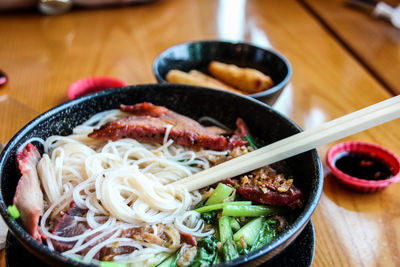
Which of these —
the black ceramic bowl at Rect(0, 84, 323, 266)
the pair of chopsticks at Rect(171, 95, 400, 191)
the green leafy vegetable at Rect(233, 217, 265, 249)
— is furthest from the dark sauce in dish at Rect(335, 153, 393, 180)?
the green leafy vegetable at Rect(233, 217, 265, 249)

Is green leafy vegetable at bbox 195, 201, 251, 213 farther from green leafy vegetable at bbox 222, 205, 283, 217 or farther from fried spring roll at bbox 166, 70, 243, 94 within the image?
fried spring roll at bbox 166, 70, 243, 94

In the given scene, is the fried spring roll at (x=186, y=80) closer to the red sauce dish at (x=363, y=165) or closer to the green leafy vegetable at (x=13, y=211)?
the red sauce dish at (x=363, y=165)

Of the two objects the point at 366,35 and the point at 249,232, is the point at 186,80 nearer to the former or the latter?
the point at 249,232

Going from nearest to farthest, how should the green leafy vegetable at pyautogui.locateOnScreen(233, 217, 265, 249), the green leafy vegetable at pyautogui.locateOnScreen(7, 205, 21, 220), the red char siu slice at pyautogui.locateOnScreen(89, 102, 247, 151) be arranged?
the green leafy vegetable at pyautogui.locateOnScreen(7, 205, 21, 220) < the green leafy vegetable at pyautogui.locateOnScreen(233, 217, 265, 249) < the red char siu slice at pyautogui.locateOnScreen(89, 102, 247, 151)

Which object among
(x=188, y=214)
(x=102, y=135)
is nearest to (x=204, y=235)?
(x=188, y=214)

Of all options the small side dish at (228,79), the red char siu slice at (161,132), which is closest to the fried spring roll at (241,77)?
the small side dish at (228,79)

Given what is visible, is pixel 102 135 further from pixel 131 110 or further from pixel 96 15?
pixel 96 15

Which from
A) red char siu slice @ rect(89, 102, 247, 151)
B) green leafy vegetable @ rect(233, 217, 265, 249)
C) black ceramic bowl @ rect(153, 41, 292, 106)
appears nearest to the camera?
green leafy vegetable @ rect(233, 217, 265, 249)
